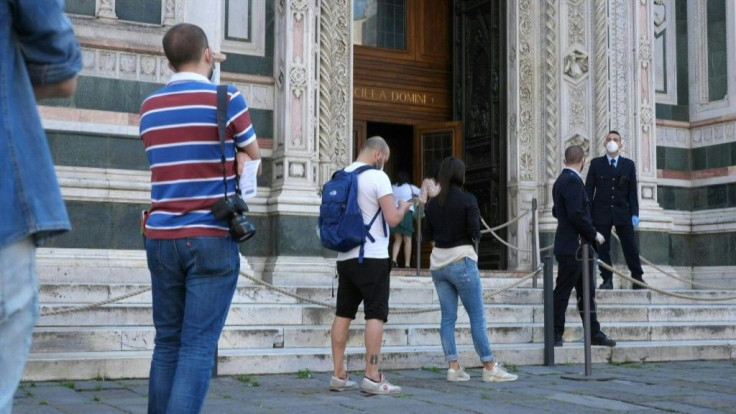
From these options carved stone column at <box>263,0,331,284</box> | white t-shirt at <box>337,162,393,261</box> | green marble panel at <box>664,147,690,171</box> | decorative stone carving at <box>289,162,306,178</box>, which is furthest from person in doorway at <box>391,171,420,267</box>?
white t-shirt at <box>337,162,393,261</box>

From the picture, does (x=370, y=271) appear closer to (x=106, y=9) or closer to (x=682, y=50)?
(x=106, y=9)

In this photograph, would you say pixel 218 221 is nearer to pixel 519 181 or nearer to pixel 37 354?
pixel 37 354

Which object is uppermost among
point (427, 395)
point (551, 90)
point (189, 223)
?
point (551, 90)

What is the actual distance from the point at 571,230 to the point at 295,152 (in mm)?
4216

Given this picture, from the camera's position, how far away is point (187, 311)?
436 cm

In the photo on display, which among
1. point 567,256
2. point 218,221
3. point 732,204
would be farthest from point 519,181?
point 218,221

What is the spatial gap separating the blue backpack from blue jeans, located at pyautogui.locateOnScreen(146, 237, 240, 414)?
2.63 m

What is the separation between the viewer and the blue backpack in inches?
279

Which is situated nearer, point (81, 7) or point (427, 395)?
point (427, 395)

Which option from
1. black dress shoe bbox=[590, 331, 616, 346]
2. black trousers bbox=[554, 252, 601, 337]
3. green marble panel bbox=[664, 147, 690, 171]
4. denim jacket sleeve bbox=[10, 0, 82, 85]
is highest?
green marble panel bbox=[664, 147, 690, 171]

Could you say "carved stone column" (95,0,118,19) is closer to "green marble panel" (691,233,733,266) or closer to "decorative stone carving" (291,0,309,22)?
"decorative stone carving" (291,0,309,22)

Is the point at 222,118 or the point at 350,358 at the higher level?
the point at 222,118

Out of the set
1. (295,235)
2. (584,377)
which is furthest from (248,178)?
(295,235)

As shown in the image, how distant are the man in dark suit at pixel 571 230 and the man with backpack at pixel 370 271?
2731 millimetres
